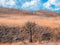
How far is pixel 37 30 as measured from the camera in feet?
97.9

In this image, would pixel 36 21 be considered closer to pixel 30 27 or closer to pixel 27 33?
pixel 27 33

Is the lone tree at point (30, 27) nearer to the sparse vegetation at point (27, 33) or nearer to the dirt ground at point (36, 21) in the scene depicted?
the sparse vegetation at point (27, 33)

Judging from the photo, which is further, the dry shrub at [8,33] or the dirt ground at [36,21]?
the dirt ground at [36,21]

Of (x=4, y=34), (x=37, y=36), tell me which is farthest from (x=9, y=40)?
(x=37, y=36)

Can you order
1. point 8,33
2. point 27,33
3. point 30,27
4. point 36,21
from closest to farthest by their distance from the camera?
point 30,27, point 8,33, point 27,33, point 36,21

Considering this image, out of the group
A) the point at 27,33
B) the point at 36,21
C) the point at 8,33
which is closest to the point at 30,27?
the point at 27,33

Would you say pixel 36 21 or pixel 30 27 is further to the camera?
pixel 36 21

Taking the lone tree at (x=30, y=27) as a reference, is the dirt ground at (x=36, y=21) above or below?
above

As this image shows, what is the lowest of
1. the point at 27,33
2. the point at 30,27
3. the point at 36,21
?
the point at 27,33

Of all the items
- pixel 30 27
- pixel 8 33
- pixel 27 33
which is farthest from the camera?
pixel 27 33

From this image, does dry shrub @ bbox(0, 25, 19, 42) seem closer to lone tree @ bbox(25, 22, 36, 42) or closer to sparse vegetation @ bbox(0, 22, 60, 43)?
sparse vegetation @ bbox(0, 22, 60, 43)

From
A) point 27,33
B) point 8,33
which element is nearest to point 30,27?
point 27,33

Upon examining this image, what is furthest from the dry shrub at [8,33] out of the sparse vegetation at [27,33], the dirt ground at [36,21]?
the dirt ground at [36,21]

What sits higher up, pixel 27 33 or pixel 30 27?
pixel 30 27
